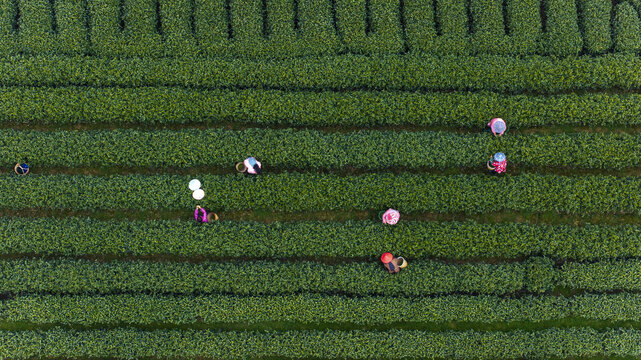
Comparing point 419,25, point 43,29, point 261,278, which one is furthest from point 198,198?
point 419,25

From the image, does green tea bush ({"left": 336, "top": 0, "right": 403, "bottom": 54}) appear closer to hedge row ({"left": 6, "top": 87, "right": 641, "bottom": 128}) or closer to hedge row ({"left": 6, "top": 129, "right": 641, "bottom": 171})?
hedge row ({"left": 6, "top": 87, "right": 641, "bottom": 128})

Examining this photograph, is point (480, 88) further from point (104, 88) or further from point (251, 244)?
point (104, 88)

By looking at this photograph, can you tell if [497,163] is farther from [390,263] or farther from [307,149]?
[307,149]

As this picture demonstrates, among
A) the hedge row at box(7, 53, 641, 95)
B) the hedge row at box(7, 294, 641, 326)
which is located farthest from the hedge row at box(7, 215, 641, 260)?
the hedge row at box(7, 53, 641, 95)

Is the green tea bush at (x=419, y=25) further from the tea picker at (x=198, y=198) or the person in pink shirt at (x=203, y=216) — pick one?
the person in pink shirt at (x=203, y=216)

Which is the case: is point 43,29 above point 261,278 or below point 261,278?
above
